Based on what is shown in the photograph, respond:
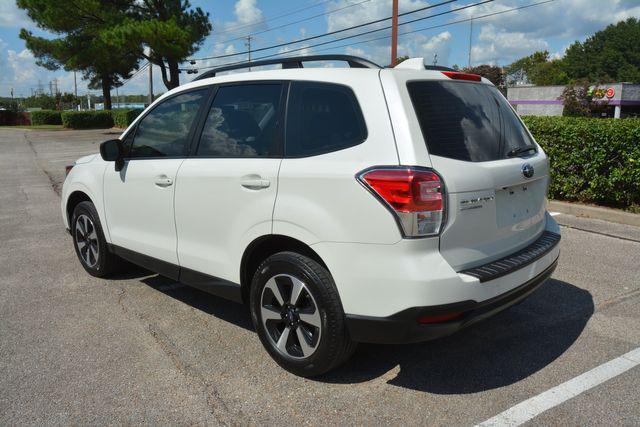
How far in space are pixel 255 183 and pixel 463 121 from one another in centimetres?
127

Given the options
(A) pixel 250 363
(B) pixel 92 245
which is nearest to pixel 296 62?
(A) pixel 250 363

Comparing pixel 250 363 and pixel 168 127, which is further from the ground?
pixel 168 127

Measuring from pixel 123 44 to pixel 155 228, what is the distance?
2833 centimetres

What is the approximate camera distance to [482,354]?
11.6 feet

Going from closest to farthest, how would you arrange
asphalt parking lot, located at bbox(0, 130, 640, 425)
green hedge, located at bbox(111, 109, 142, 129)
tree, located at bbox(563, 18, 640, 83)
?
asphalt parking lot, located at bbox(0, 130, 640, 425) → green hedge, located at bbox(111, 109, 142, 129) → tree, located at bbox(563, 18, 640, 83)

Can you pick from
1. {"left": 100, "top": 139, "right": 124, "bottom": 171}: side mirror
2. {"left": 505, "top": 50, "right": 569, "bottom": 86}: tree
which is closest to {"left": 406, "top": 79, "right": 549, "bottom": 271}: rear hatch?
{"left": 100, "top": 139, "right": 124, "bottom": 171}: side mirror

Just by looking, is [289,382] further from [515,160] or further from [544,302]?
[544,302]

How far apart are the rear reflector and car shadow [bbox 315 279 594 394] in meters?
0.60

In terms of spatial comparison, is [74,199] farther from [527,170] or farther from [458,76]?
[527,170]

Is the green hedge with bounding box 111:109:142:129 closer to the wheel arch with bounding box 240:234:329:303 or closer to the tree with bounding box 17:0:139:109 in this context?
the tree with bounding box 17:0:139:109

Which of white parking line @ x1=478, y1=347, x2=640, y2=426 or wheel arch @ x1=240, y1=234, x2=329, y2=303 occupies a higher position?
wheel arch @ x1=240, y1=234, x2=329, y2=303

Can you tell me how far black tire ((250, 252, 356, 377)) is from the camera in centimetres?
295

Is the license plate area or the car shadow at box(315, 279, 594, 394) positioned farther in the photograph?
the car shadow at box(315, 279, 594, 394)

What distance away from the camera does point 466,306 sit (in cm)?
277
